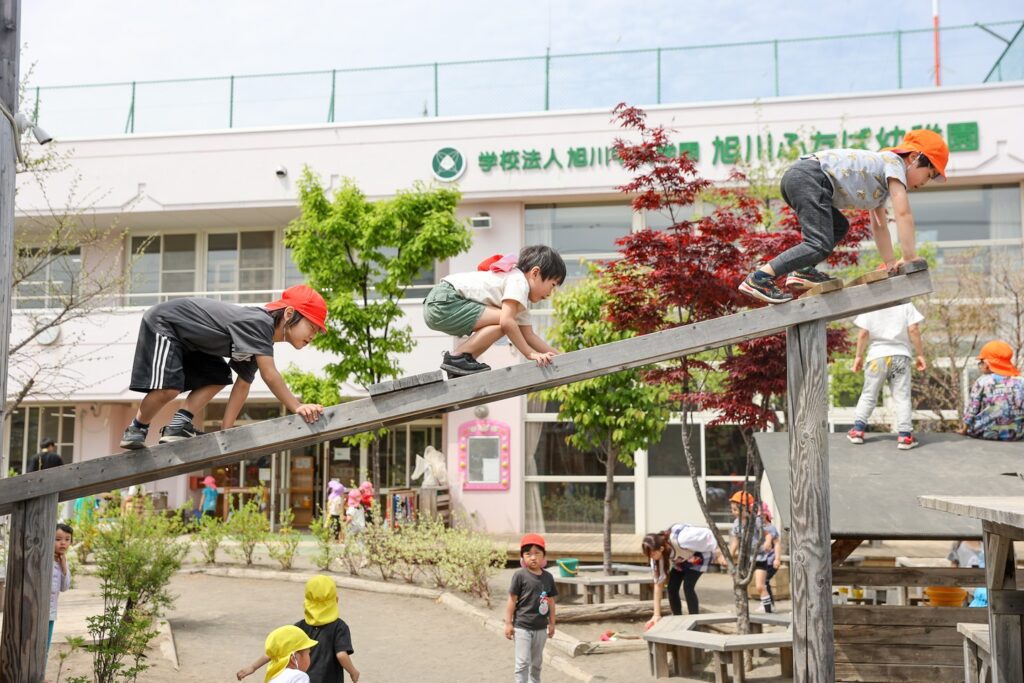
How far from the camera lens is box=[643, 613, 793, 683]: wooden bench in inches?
350

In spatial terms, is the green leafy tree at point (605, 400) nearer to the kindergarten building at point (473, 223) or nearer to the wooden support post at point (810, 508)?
the kindergarten building at point (473, 223)

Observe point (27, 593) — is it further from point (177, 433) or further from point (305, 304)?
point (305, 304)

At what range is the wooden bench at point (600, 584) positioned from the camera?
12.9m

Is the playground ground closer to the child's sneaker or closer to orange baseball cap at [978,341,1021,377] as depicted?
the child's sneaker

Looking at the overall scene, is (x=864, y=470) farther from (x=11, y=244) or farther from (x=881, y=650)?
(x=11, y=244)

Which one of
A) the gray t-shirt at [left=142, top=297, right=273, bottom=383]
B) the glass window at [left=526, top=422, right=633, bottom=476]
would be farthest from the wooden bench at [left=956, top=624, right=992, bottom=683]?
the glass window at [left=526, top=422, right=633, bottom=476]

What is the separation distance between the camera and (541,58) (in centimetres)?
2203

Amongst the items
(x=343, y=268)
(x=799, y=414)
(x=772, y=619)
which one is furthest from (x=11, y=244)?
(x=343, y=268)

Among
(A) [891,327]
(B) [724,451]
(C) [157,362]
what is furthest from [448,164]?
(C) [157,362]

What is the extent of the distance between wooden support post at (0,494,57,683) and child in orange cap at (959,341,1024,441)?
7253mm

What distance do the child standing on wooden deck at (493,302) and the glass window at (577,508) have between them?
15022mm

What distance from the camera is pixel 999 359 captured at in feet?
28.3

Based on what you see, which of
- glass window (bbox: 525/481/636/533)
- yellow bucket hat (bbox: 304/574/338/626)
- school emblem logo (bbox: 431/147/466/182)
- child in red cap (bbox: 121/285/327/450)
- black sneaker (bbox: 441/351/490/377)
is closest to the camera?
child in red cap (bbox: 121/285/327/450)

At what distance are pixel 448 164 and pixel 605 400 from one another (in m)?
8.71
